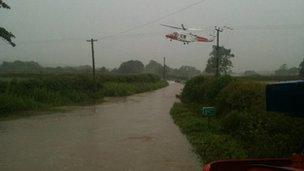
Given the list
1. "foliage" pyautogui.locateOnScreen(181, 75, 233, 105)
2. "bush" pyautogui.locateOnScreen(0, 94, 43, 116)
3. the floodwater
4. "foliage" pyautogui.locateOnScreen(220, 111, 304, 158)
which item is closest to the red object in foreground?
"foliage" pyautogui.locateOnScreen(220, 111, 304, 158)

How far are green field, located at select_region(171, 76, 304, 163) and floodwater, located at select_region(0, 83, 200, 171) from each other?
57 cm

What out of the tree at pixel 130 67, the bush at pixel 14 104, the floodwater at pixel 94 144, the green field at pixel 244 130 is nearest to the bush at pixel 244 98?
the green field at pixel 244 130

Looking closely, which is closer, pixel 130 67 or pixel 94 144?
pixel 94 144

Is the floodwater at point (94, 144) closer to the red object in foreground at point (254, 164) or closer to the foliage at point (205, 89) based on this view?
the foliage at point (205, 89)

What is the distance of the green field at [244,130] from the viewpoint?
11.2m

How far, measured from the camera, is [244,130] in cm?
1352

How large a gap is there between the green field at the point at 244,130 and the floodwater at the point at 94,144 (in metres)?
0.57

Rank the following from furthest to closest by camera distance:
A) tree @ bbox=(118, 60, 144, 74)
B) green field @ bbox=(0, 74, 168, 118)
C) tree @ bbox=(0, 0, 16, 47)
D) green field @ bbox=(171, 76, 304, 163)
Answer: tree @ bbox=(118, 60, 144, 74), green field @ bbox=(0, 74, 168, 118), tree @ bbox=(0, 0, 16, 47), green field @ bbox=(171, 76, 304, 163)

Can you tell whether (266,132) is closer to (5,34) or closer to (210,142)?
(210,142)

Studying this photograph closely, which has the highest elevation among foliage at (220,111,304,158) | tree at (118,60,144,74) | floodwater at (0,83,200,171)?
tree at (118,60,144,74)

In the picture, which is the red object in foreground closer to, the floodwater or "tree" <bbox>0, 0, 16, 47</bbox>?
the floodwater

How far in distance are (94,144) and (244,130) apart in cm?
496

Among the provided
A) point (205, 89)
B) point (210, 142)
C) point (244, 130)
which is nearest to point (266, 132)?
point (244, 130)

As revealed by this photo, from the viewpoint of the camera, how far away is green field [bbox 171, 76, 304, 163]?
11.2 metres
